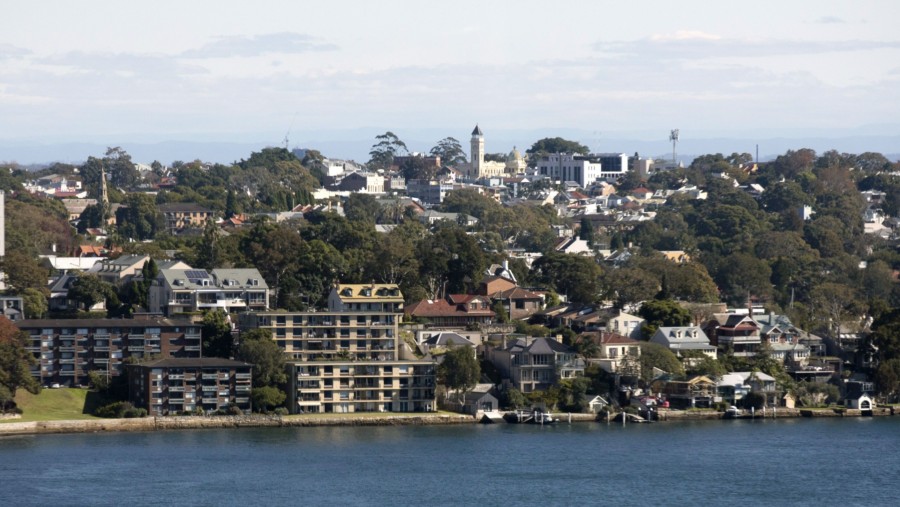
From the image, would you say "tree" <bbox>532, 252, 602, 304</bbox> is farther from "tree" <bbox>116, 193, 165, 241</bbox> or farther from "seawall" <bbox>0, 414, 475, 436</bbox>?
"tree" <bbox>116, 193, 165, 241</bbox>

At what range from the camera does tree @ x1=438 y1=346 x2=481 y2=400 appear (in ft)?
147

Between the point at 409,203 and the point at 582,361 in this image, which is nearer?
the point at 582,361

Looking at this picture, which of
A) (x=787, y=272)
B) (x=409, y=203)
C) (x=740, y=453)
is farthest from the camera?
(x=409, y=203)

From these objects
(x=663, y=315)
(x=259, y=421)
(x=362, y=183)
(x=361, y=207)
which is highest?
(x=362, y=183)

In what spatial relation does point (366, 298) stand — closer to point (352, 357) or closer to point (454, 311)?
point (352, 357)

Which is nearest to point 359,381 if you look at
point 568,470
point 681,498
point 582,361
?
point 582,361

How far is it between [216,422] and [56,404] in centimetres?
376

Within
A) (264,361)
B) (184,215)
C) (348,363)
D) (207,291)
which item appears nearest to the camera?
(264,361)

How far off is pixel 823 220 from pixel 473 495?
155 feet

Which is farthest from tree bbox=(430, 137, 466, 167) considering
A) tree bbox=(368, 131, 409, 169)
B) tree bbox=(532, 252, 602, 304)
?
tree bbox=(532, 252, 602, 304)

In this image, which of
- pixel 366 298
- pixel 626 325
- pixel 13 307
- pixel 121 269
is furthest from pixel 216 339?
pixel 626 325

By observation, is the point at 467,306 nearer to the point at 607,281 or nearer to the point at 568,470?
the point at 607,281

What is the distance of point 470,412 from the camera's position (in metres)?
44.6

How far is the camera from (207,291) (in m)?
49.6
